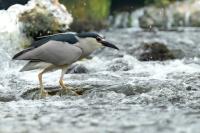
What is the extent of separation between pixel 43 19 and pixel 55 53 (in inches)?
210

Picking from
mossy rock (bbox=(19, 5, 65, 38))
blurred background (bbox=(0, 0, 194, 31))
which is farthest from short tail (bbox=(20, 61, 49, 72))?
blurred background (bbox=(0, 0, 194, 31))

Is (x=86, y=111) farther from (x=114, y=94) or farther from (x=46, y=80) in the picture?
(x=46, y=80)

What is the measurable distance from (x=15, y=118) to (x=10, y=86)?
2.59 metres

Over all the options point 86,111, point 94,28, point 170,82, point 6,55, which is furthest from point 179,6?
point 86,111

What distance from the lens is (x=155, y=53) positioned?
12.3m

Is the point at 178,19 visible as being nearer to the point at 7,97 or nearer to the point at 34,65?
the point at 34,65

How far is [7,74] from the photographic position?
30.3 ft

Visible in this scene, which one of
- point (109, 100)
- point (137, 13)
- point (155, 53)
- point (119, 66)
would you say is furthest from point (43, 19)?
point (137, 13)

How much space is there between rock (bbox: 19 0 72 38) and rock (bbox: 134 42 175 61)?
186cm

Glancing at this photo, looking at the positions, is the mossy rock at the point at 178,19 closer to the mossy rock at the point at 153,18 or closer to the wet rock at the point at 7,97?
the mossy rock at the point at 153,18

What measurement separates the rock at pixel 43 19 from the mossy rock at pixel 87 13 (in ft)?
25.2

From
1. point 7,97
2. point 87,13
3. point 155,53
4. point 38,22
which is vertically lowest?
point 7,97

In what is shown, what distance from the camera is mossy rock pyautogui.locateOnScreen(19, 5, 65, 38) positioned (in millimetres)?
12086

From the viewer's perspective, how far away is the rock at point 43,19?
1210 centimetres
